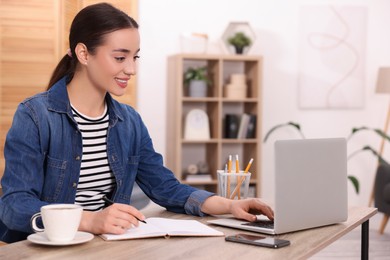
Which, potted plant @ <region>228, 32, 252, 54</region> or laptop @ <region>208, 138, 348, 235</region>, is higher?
potted plant @ <region>228, 32, 252, 54</region>

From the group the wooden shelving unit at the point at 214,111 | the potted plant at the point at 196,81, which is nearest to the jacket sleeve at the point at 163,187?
the wooden shelving unit at the point at 214,111

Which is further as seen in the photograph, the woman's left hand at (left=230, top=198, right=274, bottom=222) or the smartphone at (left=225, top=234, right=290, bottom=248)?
the woman's left hand at (left=230, top=198, right=274, bottom=222)

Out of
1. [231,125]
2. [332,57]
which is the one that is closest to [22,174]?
[231,125]

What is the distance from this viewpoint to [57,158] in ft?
6.16

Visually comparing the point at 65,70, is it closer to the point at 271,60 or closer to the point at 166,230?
the point at 166,230

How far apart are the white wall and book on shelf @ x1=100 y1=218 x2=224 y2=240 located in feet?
13.0

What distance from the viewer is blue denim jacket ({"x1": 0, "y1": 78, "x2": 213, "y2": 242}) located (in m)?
1.68

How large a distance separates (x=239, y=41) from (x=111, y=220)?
4.11 m

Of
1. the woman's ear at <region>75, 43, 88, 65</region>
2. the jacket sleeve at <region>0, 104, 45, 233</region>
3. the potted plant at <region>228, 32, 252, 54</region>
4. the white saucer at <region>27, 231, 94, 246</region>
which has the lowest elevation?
the white saucer at <region>27, 231, 94, 246</region>

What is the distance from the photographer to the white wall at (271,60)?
5645 mm

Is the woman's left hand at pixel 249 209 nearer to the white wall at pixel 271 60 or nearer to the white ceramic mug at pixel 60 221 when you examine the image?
the white ceramic mug at pixel 60 221

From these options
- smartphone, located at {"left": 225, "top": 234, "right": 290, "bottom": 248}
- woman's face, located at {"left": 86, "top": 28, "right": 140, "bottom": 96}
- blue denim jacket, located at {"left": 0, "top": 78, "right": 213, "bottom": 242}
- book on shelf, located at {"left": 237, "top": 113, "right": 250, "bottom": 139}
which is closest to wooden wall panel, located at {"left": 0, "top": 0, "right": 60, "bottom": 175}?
book on shelf, located at {"left": 237, "top": 113, "right": 250, "bottom": 139}

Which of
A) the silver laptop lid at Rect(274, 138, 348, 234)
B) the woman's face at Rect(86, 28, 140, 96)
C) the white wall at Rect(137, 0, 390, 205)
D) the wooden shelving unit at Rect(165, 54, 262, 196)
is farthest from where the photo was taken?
the white wall at Rect(137, 0, 390, 205)

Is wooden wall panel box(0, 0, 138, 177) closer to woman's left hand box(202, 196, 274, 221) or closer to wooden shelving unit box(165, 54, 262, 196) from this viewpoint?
wooden shelving unit box(165, 54, 262, 196)
